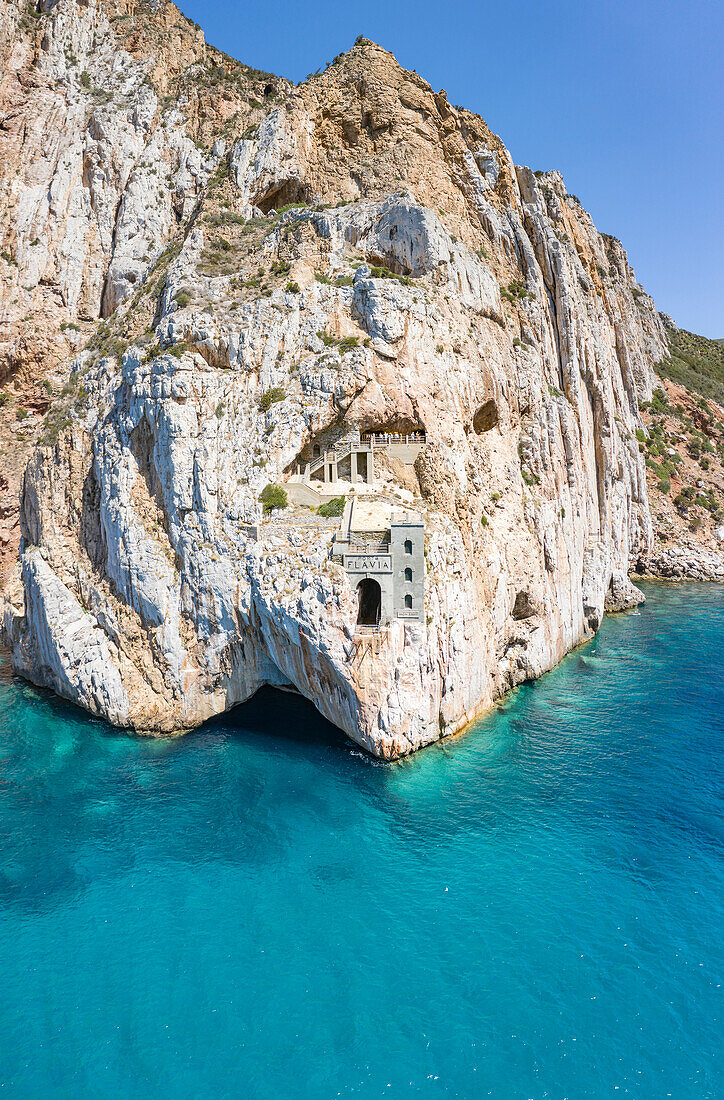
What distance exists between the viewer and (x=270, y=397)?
34000 mm

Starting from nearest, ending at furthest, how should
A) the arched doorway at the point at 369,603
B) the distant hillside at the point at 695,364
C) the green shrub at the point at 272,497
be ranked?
1. the arched doorway at the point at 369,603
2. the green shrub at the point at 272,497
3. the distant hillside at the point at 695,364

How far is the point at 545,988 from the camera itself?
17.2m

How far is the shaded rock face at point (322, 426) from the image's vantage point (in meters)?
30.6

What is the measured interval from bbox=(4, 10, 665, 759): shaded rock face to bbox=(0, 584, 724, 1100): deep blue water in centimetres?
396

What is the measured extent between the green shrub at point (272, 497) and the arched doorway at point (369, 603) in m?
6.44

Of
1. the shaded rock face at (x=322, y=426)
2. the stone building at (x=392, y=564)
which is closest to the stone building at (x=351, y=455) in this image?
the shaded rock face at (x=322, y=426)

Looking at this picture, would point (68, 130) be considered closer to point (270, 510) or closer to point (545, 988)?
point (270, 510)

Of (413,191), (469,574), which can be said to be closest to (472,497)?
(469,574)

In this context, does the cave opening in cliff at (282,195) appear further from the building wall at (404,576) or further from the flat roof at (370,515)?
the building wall at (404,576)

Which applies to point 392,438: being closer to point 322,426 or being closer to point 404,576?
point 322,426

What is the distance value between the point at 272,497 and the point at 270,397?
6486 mm

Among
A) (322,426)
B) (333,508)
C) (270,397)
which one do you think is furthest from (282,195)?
(333,508)

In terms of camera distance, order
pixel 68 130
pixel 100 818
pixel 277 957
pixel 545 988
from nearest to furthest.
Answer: pixel 545 988
pixel 277 957
pixel 100 818
pixel 68 130

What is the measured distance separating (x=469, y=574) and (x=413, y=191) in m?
30.3
